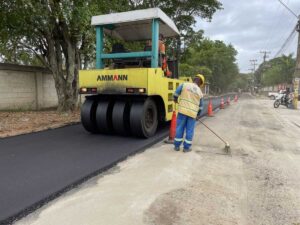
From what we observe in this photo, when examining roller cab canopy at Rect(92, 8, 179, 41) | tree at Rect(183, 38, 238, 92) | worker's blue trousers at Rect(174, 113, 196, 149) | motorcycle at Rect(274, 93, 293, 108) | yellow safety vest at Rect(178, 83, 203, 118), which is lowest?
motorcycle at Rect(274, 93, 293, 108)

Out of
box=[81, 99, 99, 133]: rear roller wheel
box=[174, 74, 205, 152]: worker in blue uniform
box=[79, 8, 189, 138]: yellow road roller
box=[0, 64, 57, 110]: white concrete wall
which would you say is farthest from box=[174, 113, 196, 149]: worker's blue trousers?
box=[0, 64, 57, 110]: white concrete wall

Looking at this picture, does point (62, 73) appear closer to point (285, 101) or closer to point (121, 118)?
point (121, 118)

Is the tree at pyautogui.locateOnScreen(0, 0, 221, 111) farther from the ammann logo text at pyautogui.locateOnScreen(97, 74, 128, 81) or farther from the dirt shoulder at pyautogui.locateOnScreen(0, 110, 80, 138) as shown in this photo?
the ammann logo text at pyautogui.locateOnScreen(97, 74, 128, 81)

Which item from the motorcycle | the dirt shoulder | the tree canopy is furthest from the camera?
the tree canopy

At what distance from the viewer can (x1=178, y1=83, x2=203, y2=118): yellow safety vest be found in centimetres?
557

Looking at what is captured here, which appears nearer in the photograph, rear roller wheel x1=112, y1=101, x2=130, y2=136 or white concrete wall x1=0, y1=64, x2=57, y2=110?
rear roller wheel x1=112, y1=101, x2=130, y2=136

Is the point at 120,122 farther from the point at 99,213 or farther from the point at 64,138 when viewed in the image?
the point at 99,213

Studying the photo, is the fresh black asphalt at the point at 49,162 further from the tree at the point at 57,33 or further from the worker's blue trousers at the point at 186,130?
the tree at the point at 57,33

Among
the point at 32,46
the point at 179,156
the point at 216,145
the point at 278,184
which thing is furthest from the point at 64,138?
the point at 32,46

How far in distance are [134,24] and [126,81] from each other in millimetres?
1873

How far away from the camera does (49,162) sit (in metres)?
4.44

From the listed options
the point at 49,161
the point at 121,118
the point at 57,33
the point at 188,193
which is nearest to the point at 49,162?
the point at 49,161

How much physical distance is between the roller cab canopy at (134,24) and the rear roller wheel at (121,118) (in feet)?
6.39

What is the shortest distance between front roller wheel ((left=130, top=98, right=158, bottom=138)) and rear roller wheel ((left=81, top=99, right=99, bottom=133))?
3.65 feet
